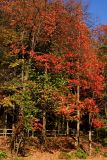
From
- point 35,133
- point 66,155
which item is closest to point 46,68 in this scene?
point 35,133

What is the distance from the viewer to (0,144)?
39500 millimetres

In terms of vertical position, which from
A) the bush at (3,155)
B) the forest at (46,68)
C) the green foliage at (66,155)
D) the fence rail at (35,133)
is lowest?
the green foliage at (66,155)

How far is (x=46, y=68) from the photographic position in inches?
1656

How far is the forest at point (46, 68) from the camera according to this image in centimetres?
4031

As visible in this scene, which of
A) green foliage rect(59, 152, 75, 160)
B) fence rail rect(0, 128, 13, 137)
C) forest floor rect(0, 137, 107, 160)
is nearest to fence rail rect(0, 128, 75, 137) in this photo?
fence rail rect(0, 128, 13, 137)

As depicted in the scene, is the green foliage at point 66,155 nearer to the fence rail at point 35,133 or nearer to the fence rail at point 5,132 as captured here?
the fence rail at point 35,133

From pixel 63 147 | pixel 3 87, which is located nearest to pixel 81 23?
pixel 3 87

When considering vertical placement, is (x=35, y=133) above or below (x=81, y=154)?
above

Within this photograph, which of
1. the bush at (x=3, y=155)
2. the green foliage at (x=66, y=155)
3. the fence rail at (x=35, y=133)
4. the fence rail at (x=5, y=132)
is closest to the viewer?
the bush at (x=3, y=155)

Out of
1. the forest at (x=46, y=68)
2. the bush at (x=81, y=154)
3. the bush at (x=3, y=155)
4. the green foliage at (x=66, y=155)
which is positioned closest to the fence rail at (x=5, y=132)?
the forest at (x=46, y=68)

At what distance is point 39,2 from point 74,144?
52.7 feet

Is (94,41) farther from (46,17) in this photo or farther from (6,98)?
(6,98)

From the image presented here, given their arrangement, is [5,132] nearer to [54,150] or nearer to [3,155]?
[54,150]

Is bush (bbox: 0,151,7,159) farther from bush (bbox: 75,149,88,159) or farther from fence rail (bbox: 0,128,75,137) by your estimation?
bush (bbox: 75,149,88,159)
